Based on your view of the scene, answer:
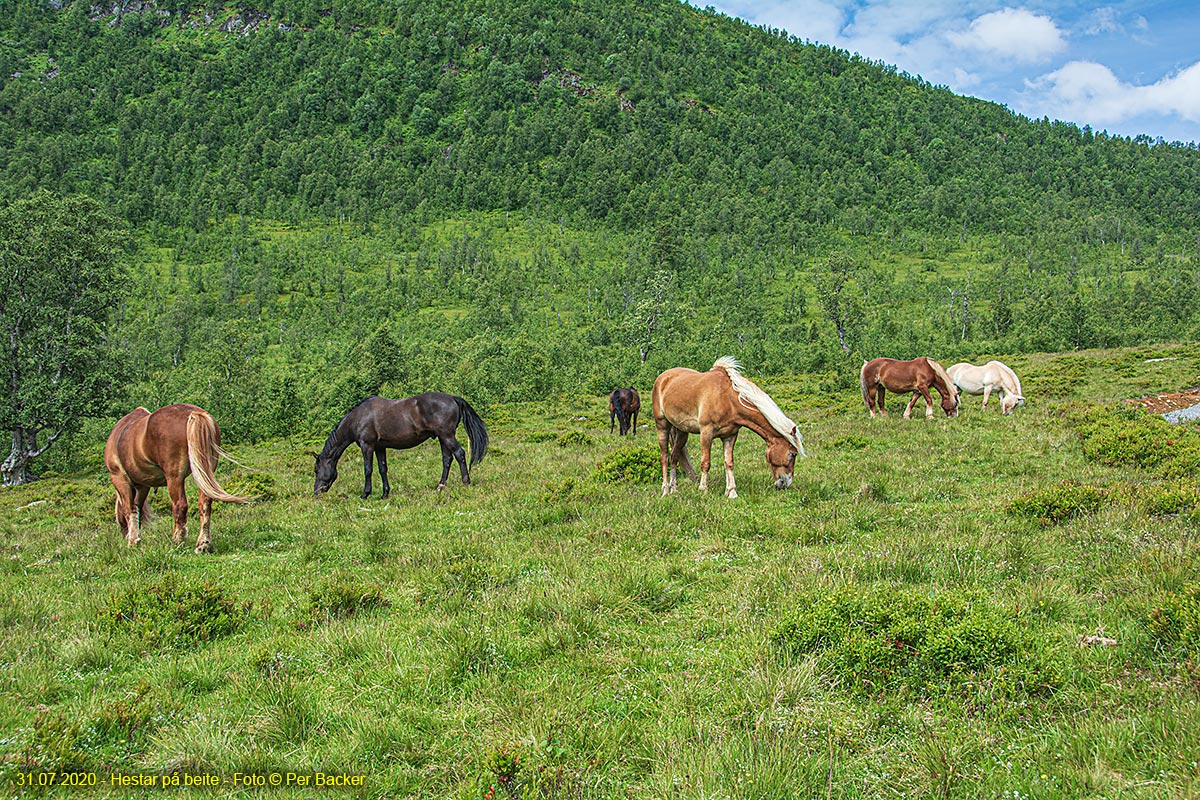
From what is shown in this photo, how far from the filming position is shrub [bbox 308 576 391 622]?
20.2 feet

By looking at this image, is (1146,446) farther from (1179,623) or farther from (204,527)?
(204,527)

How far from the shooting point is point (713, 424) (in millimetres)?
11266

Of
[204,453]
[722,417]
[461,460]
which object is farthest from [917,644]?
[461,460]

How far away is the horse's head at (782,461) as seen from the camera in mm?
10695

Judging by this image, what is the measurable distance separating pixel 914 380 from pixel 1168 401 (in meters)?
7.31

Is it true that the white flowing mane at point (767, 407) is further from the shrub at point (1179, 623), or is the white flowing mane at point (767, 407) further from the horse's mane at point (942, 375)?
the horse's mane at point (942, 375)

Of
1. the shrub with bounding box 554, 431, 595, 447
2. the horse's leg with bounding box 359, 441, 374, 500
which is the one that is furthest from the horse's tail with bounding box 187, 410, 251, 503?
the shrub with bounding box 554, 431, 595, 447

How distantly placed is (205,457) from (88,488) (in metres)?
16.8

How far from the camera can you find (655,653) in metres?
4.72

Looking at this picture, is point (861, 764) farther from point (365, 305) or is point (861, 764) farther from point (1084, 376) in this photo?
point (365, 305)

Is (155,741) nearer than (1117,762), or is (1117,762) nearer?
(1117,762)

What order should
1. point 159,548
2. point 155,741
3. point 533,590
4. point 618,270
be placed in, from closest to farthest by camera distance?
point 155,741 → point 533,590 → point 159,548 → point 618,270

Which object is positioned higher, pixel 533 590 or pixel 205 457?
pixel 205 457

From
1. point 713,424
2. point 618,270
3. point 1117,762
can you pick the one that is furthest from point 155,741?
point 618,270
